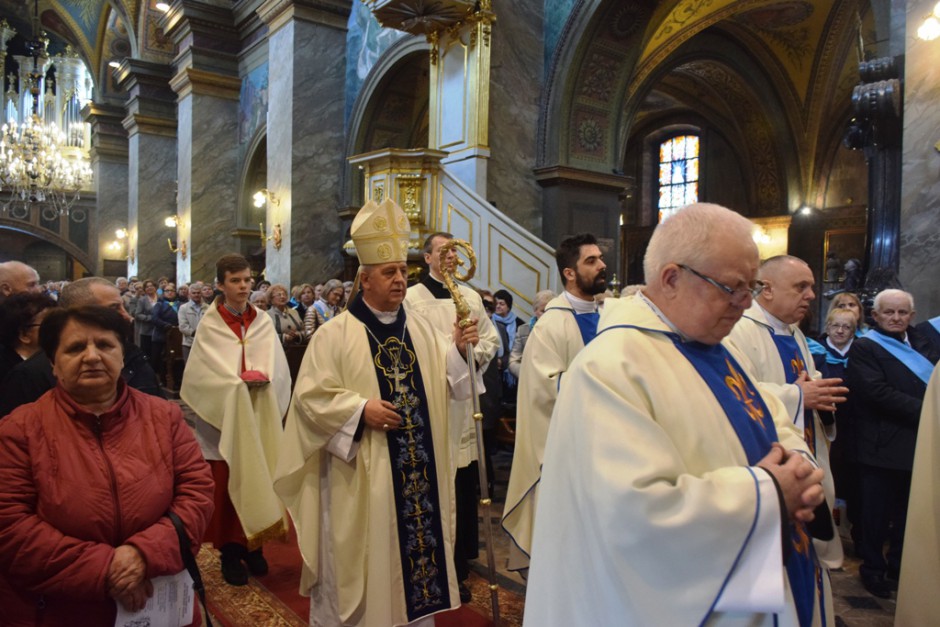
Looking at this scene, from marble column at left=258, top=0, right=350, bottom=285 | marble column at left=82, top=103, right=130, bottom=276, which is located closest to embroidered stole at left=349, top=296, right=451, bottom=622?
marble column at left=258, top=0, right=350, bottom=285

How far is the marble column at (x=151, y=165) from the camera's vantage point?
64.5 ft

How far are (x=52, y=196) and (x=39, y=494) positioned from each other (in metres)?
26.3

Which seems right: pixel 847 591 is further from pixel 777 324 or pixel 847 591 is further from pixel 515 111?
pixel 515 111

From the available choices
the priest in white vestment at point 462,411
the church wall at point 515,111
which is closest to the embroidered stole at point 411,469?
the priest in white vestment at point 462,411

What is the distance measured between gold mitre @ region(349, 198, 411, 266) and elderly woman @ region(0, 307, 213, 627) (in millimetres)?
1199

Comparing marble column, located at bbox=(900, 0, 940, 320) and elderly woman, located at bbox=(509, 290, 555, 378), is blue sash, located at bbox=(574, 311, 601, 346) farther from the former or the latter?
marble column, located at bbox=(900, 0, 940, 320)

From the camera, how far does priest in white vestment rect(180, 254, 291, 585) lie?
412 centimetres

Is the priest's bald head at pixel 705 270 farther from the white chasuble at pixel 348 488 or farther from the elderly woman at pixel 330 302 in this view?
the elderly woman at pixel 330 302

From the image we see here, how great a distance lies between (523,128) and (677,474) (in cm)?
962

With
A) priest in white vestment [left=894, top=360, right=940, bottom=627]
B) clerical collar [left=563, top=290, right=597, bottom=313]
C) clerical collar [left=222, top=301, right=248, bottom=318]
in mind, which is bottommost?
priest in white vestment [left=894, top=360, right=940, bottom=627]

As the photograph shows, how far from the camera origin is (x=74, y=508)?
211 cm

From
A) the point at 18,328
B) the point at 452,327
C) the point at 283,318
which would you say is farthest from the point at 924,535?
the point at 283,318

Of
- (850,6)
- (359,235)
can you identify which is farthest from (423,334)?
(850,6)

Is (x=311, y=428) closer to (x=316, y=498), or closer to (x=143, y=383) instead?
(x=316, y=498)
